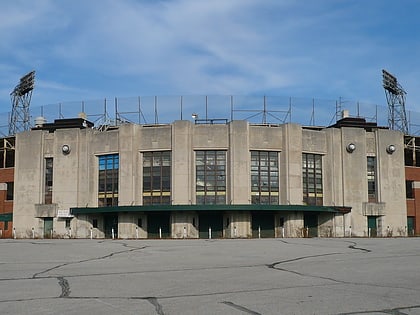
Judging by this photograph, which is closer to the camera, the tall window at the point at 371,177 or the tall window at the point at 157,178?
the tall window at the point at 157,178

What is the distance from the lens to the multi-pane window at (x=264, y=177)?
166ft

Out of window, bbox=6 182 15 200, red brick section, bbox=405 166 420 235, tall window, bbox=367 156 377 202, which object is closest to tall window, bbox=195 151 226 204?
tall window, bbox=367 156 377 202

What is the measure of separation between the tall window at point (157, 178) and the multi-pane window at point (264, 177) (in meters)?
7.87

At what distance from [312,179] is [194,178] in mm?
11467

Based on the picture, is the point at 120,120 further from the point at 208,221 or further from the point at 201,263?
the point at 201,263

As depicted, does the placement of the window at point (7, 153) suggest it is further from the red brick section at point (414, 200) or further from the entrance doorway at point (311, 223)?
the red brick section at point (414, 200)

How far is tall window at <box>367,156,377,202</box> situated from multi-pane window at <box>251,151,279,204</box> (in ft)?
33.5

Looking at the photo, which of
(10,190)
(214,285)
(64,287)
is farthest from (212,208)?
(64,287)

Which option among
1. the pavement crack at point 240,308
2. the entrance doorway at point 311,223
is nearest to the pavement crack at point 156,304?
the pavement crack at point 240,308

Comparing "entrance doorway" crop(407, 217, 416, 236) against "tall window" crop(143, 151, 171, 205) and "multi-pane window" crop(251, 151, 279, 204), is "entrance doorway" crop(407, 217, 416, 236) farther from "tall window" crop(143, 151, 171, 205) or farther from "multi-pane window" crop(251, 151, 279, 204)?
"tall window" crop(143, 151, 171, 205)

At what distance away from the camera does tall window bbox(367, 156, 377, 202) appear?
54.3 metres

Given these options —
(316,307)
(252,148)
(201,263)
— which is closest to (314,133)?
(252,148)

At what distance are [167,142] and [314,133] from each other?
14230 mm

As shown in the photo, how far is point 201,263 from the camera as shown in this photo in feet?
65.5
